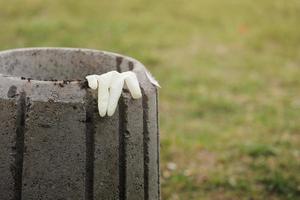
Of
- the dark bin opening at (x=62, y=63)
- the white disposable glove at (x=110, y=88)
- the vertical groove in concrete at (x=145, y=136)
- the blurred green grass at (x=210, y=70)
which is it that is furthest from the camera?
the blurred green grass at (x=210, y=70)

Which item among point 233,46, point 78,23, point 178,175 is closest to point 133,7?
point 78,23

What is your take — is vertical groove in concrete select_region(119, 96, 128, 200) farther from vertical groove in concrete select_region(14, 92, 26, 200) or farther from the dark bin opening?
the dark bin opening

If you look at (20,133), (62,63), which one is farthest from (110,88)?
(62,63)

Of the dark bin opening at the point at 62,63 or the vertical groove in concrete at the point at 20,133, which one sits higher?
the dark bin opening at the point at 62,63

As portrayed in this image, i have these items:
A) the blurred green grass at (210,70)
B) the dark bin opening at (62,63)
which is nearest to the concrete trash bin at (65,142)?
the dark bin opening at (62,63)

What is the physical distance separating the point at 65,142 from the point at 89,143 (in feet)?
0.27

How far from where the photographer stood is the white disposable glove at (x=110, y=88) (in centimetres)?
212

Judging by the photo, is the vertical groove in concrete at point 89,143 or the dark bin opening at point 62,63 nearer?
the vertical groove in concrete at point 89,143

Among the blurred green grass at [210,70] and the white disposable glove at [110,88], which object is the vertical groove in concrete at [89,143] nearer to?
the white disposable glove at [110,88]

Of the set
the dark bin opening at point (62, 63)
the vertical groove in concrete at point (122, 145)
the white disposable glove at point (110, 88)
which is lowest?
the vertical groove in concrete at point (122, 145)

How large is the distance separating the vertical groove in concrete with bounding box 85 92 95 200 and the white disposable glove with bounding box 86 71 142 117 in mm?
42

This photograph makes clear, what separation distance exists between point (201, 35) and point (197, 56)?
2.53 ft

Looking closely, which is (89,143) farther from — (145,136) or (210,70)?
(210,70)

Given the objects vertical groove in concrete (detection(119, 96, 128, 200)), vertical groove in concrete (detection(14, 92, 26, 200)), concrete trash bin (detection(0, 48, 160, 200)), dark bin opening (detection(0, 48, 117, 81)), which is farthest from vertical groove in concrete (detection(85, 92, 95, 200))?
dark bin opening (detection(0, 48, 117, 81))
